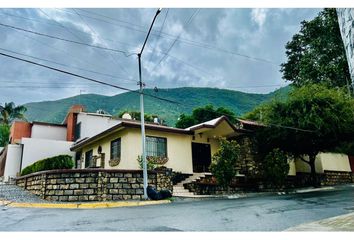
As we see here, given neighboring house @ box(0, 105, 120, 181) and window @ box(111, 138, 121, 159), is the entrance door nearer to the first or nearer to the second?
window @ box(111, 138, 121, 159)

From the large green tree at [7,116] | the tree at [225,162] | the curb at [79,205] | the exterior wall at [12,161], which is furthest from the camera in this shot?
the large green tree at [7,116]

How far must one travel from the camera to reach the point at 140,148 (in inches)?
613

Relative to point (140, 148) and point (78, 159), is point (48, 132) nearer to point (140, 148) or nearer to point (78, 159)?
point (78, 159)

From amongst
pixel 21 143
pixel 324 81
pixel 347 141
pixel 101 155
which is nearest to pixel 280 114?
pixel 347 141

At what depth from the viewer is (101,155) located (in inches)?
685

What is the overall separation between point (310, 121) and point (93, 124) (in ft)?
48.6

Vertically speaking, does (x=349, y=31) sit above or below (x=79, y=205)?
above

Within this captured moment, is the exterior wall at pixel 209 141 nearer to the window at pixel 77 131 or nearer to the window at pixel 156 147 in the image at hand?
the window at pixel 156 147

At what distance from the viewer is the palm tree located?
40.1 m

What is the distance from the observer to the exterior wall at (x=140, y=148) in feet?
50.0

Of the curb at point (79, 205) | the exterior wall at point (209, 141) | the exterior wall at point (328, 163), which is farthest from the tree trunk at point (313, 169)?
the curb at point (79, 205)

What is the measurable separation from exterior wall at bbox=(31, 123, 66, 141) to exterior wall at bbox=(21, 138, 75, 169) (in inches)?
129

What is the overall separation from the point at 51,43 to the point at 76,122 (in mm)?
15329

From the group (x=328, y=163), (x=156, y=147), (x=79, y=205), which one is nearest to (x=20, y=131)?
(x=156, y=147)
